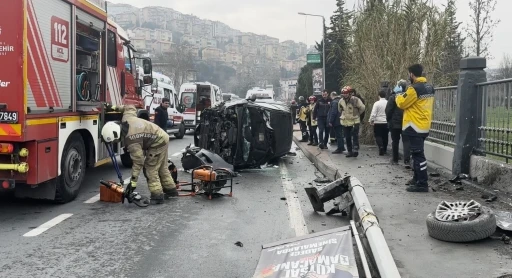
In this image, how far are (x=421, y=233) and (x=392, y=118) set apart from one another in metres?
5.39

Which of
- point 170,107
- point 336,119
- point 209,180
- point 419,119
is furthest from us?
point 170,107

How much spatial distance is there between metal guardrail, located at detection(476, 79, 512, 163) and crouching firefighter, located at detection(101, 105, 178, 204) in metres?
4.81

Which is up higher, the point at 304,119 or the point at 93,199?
the point at 304,119

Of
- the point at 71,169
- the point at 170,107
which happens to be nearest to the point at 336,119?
the point at 71,169

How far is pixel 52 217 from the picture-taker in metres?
6.43

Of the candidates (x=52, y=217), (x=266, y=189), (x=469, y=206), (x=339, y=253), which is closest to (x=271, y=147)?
(x=266, y=189)

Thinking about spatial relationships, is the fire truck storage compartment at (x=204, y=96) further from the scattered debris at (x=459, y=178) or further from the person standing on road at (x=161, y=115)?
the scattered debris at (x=459, y=178)

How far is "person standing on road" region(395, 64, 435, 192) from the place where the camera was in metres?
7.24

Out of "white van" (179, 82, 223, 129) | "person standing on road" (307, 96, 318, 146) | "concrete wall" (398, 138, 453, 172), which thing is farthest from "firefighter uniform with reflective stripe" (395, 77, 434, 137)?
"white van" (179, 82, 223, 129)

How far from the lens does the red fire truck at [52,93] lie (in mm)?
6008

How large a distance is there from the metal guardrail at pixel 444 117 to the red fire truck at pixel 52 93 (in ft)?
20.1

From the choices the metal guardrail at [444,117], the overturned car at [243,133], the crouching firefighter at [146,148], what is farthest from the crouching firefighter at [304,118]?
the crouching firefighter at [146,148]

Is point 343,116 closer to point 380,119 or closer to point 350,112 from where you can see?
point 350,112

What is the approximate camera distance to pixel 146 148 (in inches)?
294
